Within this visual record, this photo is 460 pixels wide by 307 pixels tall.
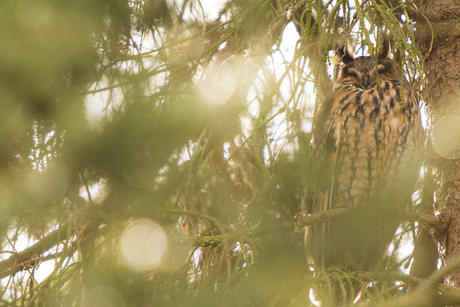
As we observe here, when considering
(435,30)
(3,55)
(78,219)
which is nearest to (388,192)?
(435,30)

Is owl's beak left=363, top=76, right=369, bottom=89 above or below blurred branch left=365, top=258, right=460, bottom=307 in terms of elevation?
above

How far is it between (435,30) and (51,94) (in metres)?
2.07

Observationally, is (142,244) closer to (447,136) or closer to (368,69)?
(447,136)

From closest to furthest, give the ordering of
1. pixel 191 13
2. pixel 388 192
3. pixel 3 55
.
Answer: pixel 3 55 < pixel 191 13 < pixel 388 192

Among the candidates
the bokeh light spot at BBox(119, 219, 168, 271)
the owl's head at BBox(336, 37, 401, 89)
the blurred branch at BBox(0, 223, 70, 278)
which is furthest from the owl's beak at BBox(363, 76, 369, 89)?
the blurred branch at BBox(0, 223, 70, 278)

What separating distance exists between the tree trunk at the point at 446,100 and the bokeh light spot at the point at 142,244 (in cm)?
148

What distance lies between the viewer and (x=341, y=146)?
2479mm

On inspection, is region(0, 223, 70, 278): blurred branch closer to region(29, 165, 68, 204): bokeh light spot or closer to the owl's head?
region(29, 165, 68, 204): bokeh light spot

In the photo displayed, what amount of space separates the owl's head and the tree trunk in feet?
1.39

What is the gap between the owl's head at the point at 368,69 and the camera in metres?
2.77

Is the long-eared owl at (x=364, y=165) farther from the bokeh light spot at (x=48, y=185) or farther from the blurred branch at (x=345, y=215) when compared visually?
the bokeh light spot at (x=48, y=185)

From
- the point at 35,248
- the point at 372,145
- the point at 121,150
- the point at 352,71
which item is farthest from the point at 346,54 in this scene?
the point at 35,248

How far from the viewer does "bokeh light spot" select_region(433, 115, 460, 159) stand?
2.08 meters

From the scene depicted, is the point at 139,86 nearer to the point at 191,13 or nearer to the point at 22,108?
the point at 22,108
